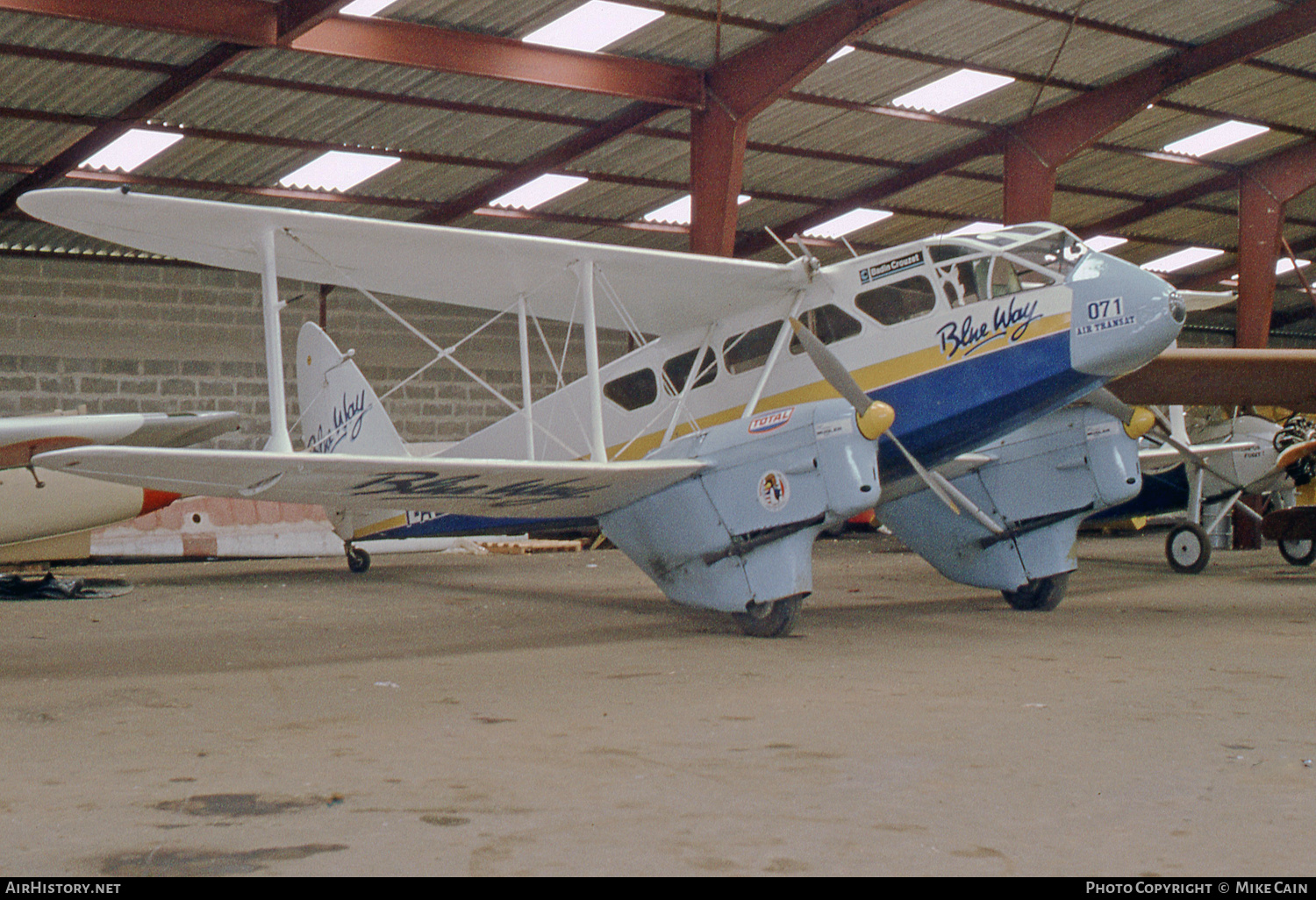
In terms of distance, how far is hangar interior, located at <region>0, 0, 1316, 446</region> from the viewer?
48.2 ft

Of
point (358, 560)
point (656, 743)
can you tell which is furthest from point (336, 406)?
point (656, 743)

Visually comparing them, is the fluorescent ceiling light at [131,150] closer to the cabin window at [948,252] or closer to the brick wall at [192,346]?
the brick wall at [192,346]

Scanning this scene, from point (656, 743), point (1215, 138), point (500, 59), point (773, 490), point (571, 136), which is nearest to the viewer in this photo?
point (656, 743)

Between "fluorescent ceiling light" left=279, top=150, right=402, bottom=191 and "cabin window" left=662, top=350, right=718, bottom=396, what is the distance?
32.0 ft

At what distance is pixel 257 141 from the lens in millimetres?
17078

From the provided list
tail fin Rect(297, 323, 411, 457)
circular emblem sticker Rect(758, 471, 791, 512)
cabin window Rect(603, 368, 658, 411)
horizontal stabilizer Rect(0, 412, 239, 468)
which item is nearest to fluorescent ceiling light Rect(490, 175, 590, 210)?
tail fin Rect(297, 323, 411, 457)

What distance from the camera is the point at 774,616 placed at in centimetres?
866

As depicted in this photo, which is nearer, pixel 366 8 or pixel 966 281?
pixel 966 281

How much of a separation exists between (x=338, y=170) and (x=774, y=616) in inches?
515

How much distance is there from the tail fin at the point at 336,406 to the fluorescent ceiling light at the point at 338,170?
19.5 ft

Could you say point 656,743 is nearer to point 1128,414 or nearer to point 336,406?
point 1128,414

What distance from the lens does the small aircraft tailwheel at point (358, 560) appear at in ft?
48.6

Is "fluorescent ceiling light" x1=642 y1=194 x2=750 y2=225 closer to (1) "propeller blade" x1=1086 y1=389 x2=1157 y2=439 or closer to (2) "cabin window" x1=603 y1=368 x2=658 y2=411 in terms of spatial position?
(2) "cabin window" x1=603 y1=368 x2=658 y2=411

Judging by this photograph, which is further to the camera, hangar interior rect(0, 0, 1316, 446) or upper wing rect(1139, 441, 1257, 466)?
upper wing rect(1139, 441, 1257, 466)
